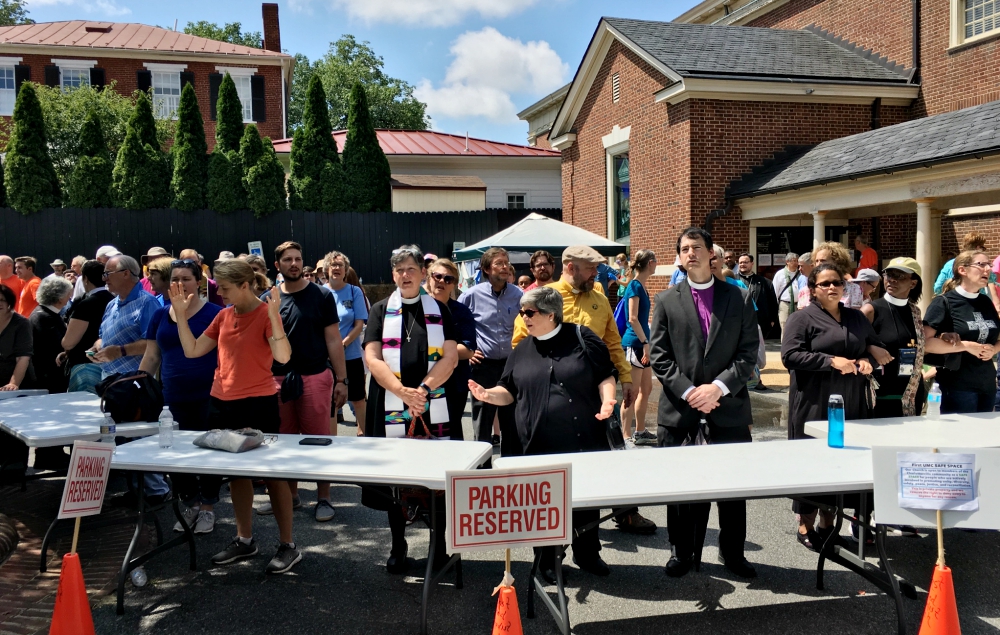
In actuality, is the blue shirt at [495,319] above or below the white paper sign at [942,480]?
above

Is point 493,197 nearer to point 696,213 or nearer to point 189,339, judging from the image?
point 696,213

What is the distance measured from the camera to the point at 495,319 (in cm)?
661

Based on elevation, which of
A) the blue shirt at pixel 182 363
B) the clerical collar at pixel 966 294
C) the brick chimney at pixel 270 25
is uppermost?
the brick chimney at pixel 270 25

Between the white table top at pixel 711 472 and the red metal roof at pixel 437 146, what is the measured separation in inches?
871

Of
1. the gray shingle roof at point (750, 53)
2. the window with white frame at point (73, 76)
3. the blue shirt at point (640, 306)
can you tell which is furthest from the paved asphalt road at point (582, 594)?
the window with white frame at point (73, 76)

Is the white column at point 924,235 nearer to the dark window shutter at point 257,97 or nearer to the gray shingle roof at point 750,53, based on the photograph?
the gray shingle roof at point 750,53

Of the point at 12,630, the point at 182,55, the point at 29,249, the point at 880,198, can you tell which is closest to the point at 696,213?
the point at 880,198

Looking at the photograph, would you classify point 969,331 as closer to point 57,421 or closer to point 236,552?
point 236,552

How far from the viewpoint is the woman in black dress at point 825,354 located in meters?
4.72

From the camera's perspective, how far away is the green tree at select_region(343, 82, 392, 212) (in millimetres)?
22125

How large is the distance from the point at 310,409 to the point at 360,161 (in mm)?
17787

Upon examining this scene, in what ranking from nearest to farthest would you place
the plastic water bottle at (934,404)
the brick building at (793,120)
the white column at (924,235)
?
the plastic water bottle at (934,404), the white column at (924,235), the brick building at (793,120)

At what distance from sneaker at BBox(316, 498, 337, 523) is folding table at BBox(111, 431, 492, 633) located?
1.06m

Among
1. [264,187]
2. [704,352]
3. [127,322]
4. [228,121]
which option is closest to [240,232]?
[264,187]
